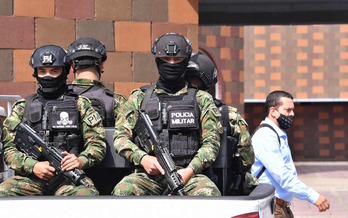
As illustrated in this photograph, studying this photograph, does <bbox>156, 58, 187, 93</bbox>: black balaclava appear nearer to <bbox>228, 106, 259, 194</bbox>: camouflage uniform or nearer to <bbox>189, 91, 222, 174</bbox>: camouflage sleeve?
<bbox>189, 91, 222, 174</bbox>: camouflage sleeve

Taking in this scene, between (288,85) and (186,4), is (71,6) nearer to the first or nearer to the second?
(186,4)

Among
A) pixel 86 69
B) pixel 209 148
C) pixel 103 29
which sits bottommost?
pixel 209 148

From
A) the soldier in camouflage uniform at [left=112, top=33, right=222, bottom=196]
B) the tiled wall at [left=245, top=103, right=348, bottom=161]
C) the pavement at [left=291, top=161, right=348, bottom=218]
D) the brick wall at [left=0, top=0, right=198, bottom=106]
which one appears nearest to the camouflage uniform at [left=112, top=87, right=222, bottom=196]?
the soldier in camouflage uniform at [left=112, top=33, right=222, bottom=196]

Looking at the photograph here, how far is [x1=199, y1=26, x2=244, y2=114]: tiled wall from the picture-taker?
76.0 ft

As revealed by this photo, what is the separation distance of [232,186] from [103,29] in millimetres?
4452

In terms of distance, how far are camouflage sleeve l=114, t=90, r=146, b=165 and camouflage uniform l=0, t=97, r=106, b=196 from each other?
14 centimetres

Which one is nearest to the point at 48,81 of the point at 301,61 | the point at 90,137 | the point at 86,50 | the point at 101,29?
the point at 90,137

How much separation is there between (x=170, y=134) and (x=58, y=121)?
0.73 meters

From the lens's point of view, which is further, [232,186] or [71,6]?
[71,6]

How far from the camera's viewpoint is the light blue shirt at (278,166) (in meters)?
5.54

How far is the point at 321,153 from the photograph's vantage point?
28.4 metres

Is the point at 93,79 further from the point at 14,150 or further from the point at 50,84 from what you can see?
the point at 14,150

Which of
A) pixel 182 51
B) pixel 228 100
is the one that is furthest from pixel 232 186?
pixel 228 100

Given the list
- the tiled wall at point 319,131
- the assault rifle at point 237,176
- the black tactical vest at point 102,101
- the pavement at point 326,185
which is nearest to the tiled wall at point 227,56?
the pavement at point 326,185
